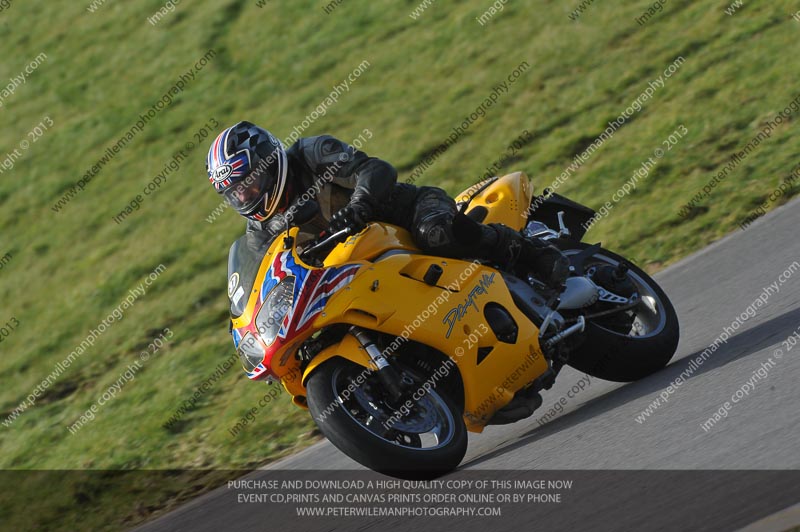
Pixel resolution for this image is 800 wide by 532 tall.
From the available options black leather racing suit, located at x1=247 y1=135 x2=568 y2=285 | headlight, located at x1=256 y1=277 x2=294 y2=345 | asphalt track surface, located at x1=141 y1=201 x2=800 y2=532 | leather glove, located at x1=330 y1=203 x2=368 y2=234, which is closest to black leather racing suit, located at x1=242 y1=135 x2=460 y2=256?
black leather racing suit, located at x1=247 y1=135 x2=568 y2=285

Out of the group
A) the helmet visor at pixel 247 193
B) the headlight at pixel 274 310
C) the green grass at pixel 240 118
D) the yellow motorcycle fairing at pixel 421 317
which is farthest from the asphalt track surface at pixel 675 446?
the helmet visor at pixel 247 193

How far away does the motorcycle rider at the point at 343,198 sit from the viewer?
536 centimetres

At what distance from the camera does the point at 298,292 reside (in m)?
4.95

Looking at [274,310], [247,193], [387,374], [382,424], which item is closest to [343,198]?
[247,193]

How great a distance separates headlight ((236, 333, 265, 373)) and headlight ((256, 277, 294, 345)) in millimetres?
62

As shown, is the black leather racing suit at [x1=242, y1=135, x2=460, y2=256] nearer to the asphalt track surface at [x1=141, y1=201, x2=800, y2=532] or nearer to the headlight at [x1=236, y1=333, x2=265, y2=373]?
the headlight at [x1=236, y1=333, x2=265, y2=373]

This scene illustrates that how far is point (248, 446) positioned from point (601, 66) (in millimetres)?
8232

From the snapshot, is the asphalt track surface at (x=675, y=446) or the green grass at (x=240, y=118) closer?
the asphalt track surface at (x=675, y=446)

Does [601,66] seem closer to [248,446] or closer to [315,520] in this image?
[248,446]

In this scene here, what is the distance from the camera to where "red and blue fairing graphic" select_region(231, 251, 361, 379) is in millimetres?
4906

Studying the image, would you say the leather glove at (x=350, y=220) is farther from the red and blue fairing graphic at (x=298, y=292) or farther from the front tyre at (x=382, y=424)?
the front tyre at (x=382, y=424)

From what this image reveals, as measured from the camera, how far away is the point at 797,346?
528cm

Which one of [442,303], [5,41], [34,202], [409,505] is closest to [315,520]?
[409,505]

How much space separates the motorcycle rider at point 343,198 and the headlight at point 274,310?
400 millimetres
